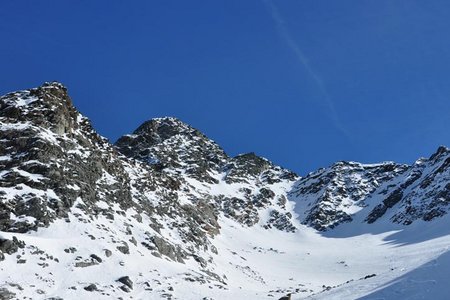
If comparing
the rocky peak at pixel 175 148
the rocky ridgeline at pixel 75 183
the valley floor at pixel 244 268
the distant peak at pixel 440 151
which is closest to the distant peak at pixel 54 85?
the rocky ridgeline at pixel 75 183

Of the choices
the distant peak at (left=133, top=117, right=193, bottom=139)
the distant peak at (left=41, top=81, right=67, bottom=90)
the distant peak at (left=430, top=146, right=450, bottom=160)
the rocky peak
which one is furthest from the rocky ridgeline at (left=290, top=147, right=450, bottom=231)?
the distant peak at (left=41, top=81, right=67, bottom=90)

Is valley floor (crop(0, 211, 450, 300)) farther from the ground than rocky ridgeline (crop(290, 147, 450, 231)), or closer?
closer

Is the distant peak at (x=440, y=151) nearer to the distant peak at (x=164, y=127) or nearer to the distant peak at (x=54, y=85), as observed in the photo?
the distant peak at (x=164, y=127)

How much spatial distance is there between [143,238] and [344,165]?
13101 centimetres

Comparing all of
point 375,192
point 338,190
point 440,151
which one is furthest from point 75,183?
point 440,151

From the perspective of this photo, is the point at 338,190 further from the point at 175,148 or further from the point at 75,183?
the point at 75,183

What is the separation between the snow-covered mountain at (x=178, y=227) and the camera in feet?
164

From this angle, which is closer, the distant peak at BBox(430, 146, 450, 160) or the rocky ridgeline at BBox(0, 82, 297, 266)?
the rocky ridgeline at BBox(0, 82, 297, 266)

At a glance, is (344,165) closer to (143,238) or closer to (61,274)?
(143,238)

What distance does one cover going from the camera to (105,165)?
8075cm

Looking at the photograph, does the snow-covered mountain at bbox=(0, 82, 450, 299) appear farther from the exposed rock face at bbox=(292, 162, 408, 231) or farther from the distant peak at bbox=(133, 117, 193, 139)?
the distant peak at bbox=(133, 117, 193, 139)

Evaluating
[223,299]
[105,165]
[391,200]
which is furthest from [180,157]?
[223,299]

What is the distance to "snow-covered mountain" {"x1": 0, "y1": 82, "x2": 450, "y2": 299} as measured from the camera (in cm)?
5009

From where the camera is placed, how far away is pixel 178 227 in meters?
85.9
